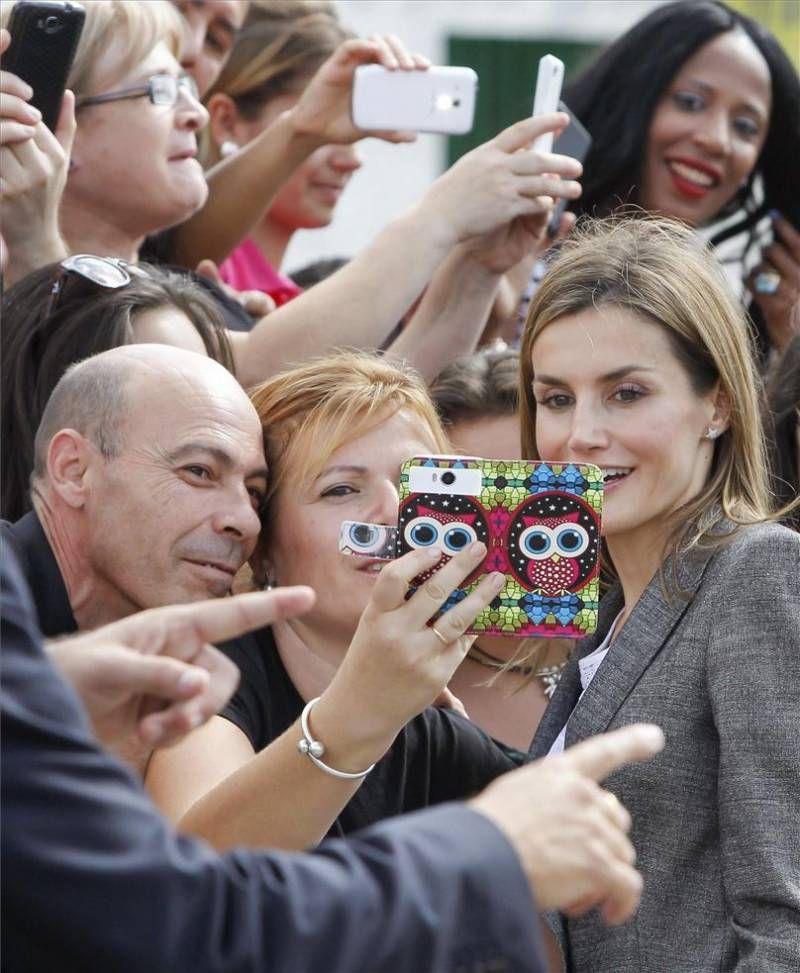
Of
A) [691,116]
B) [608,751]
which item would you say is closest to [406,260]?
[691,116]

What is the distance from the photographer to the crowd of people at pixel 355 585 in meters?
1.58

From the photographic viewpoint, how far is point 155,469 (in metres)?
2.80

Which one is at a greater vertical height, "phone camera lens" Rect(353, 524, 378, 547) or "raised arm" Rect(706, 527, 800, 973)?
"phone camera lens" Rect(353, 524, 378, 547)

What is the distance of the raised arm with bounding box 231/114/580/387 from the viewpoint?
3.68 m

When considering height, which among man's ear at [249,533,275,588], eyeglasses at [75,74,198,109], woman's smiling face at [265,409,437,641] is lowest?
man's ear at [249,533,275,588]

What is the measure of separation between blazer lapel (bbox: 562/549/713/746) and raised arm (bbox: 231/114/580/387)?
110cm

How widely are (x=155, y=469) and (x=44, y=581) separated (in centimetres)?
25

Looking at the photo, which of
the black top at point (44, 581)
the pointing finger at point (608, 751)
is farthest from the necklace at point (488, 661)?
the pointing finger at point (608, 751)

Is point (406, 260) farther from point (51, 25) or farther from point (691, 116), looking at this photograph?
point (691, 116)

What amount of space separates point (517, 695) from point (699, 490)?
0.78m

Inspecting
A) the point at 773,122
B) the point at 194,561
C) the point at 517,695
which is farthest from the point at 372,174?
the point at 194,561

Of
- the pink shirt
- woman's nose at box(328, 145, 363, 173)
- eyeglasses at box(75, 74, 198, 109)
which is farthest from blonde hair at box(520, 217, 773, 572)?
woman's nose at box(328, 145, 363, 173)

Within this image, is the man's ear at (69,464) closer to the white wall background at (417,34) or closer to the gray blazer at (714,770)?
the gray blazer at (714,770)

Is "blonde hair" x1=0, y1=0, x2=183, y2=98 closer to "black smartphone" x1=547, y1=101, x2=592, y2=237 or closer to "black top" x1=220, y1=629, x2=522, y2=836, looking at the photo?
"black smartphone" x1=547, y1=101, x2=592, y2=237
